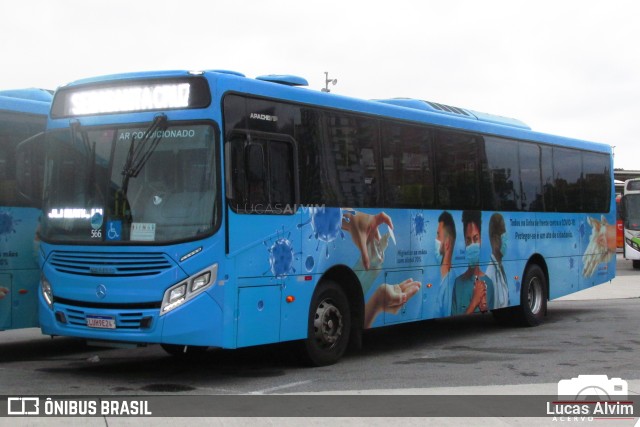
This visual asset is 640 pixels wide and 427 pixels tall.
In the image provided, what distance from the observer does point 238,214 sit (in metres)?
9.82

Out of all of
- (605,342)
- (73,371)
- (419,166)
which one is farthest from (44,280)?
(605,342)

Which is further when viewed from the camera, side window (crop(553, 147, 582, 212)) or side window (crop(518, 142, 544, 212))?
side window (crop(553, 147, 582, 212))

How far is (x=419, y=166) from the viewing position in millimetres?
13188

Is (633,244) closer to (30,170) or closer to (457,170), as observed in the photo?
(457,170)

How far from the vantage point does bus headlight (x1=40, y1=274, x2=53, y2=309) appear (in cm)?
1035

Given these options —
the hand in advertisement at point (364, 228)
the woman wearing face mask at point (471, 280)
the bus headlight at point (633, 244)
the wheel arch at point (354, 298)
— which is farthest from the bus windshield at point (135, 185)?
the bus headlight at point (633, 244)

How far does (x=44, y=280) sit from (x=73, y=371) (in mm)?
1264

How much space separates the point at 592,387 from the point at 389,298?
10.3ft

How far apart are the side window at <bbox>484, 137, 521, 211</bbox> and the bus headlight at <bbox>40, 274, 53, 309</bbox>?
7349 millimetres

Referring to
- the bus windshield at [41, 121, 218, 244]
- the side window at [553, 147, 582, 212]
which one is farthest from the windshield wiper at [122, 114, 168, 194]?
the side window at [553, 147, 582, 212]

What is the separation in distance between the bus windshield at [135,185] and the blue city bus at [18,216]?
1113 mm

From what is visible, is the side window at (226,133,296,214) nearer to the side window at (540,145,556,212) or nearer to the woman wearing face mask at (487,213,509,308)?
the woman wearing face mask at (487,213,509,308)

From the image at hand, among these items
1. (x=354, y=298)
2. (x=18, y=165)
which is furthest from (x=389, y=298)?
(x=18, y=165)
